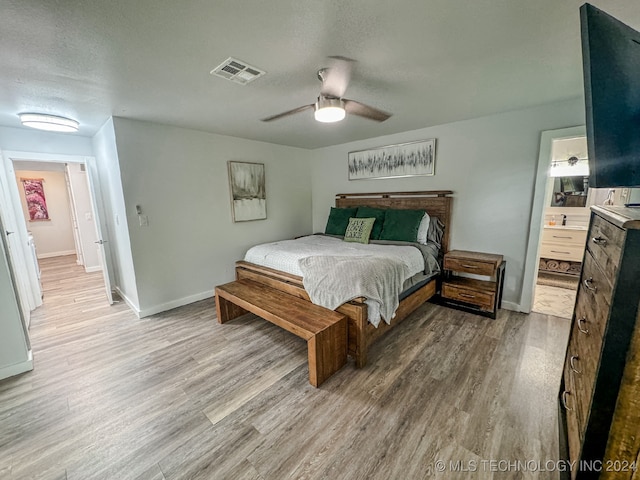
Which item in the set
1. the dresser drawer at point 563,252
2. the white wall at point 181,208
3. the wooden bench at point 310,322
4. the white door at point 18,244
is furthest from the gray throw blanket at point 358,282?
the white door at point 18,244

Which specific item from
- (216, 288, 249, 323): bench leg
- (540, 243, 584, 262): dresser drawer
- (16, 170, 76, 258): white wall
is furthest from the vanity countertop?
(16, 170, 76, 258): white wall

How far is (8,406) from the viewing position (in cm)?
182

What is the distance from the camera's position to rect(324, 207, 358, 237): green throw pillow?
418 centimetres

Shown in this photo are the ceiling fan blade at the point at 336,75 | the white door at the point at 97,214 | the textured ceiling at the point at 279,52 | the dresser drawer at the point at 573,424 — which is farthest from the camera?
the white door at the point at 97,214

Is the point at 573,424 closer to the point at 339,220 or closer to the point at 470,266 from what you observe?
the point at 470,266

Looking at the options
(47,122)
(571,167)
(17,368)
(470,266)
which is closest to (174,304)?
(17,368)

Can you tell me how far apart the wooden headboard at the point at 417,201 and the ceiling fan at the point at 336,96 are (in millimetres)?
1743

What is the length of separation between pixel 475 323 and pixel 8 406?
418 centimetres

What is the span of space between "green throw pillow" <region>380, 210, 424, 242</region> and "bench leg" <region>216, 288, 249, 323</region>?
2213 mm

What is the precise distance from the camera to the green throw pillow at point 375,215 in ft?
12.2

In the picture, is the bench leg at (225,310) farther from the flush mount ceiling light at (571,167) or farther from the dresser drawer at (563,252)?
the flush mount ceiling light at (571,167)

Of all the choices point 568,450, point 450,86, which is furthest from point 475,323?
point 450,86

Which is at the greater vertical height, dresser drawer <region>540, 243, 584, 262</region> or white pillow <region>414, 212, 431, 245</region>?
white pillow <region>414, 212, 431, 245</region>

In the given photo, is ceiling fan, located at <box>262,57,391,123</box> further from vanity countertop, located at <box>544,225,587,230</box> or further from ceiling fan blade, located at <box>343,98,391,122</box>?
vanity countertop, located at <box>544,225,587,230</box>
